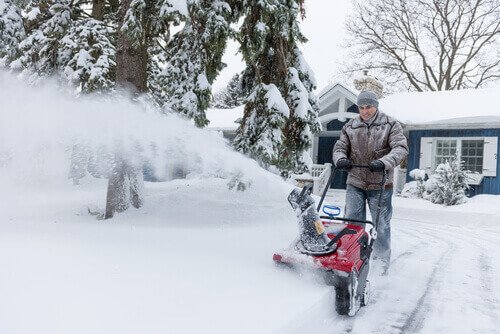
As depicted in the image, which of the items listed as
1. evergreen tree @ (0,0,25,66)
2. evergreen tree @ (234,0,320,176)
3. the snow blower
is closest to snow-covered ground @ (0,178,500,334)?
the snow blower

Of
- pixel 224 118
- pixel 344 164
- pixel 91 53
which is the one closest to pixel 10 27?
pixel 91 53

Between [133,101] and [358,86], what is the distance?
616 inches

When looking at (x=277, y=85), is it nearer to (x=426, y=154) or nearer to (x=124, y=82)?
(x=124, y=82)

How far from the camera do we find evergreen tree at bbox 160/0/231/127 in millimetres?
5926

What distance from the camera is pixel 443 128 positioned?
14.6 metres

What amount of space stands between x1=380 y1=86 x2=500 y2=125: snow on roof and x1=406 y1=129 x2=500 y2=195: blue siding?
62 cm

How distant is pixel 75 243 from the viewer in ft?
13.5

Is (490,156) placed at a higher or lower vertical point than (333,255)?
higher

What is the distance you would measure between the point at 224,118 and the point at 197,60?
50.8 ft

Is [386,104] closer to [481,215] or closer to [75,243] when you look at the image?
[481,215]

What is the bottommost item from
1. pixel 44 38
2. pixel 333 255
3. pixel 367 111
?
pixel 333 255

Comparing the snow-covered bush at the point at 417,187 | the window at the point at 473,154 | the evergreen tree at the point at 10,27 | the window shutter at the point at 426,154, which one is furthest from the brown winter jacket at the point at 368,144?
the window at the point at 473,154

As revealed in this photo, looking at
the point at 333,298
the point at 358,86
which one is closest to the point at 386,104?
the point at 358,86

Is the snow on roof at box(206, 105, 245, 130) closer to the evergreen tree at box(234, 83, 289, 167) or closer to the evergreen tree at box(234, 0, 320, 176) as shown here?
the evergreen tree at box(234, 0, 320, 176)
